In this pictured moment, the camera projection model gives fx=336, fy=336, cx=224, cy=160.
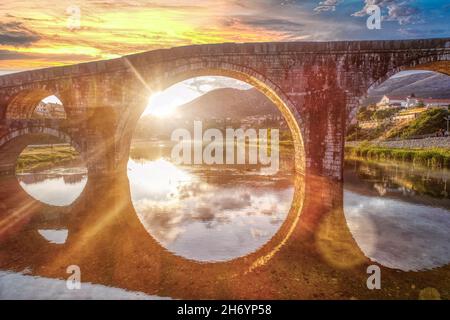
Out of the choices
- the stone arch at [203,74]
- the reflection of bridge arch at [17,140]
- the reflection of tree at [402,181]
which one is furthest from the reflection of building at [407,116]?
the reflection of bridge arch at [17,140]

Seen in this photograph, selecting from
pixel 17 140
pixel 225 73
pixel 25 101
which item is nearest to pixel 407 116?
pixel 225 73

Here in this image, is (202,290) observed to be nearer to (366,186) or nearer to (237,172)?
(366,186)

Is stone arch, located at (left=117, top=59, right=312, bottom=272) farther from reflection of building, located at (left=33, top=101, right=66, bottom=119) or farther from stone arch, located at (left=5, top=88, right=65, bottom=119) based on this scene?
reflection of building, located at (left=33, top=101, right=66, bottom=119)

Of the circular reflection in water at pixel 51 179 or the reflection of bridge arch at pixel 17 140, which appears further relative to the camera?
the reflection of bridge arch at pixel 17 140

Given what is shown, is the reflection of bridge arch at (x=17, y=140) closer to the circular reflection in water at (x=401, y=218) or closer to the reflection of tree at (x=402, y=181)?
the circular reflection in water at (x=401, y=218)
